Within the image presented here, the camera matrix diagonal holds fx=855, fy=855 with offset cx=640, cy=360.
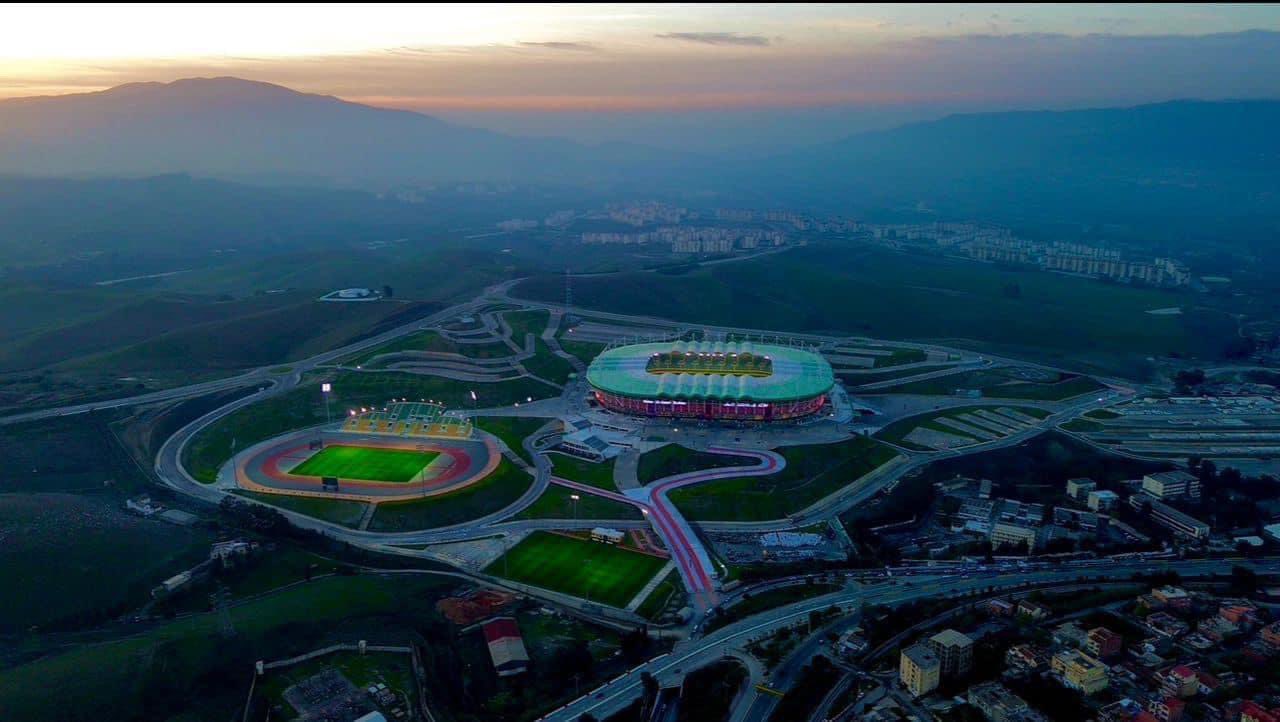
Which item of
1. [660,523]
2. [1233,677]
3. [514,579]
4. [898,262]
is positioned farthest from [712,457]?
[898,262]

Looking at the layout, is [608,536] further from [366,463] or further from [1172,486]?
[1172,486]

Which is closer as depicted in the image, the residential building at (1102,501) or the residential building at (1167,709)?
the residential building at (1167,709)

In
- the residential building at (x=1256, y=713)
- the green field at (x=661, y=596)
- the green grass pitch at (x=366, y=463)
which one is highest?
the residential building at (x=1256, y=713)

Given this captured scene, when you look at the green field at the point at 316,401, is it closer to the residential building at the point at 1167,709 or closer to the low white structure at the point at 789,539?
the low white structure at the point at 789,539

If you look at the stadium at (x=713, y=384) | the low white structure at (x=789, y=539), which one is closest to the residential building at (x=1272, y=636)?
the low white structure at (x=789, y=539)

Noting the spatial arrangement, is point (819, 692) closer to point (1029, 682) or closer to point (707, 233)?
point (1029, 682)

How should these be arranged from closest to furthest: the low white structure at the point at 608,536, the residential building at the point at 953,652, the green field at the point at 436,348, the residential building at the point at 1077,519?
the residential building at the point at 953,652, the low white structure at the point at 608,536, the residential building at the point at 1077,519, the green field at the point at 436,348

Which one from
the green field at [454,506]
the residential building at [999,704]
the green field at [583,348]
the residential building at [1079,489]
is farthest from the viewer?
the green field at [583,348]

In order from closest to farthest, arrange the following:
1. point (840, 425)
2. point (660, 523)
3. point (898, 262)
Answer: point (660, 523) → point (840, 425) → point (898, 262)
